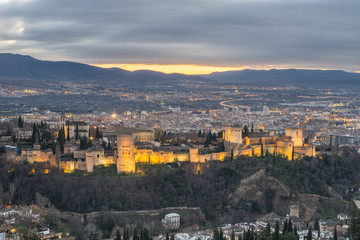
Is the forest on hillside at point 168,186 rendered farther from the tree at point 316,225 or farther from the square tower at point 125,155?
the tree at point 316,225

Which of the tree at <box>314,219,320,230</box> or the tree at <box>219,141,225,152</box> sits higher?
the tree at <box>219,141,225,152</box>

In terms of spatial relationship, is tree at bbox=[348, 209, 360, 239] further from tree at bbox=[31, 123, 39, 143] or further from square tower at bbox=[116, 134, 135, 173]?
tree at bbox=[31, 123, 39, 143]

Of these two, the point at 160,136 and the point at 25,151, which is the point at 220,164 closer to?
the point at 160,136

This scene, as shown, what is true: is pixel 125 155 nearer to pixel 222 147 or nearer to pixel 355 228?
pixel 222 147

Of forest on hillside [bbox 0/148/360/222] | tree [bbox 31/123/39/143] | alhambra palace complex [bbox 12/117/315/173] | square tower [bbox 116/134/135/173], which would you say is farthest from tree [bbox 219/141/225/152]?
tree [bbox 31/123/39/143]

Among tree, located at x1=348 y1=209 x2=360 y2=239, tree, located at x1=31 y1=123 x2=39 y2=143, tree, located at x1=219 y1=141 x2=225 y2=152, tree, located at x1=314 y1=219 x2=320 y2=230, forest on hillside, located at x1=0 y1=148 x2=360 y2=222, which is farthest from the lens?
tree, located at x1=219 y1=141 x2=225 y2=152

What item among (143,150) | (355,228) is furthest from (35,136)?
(355,228)
